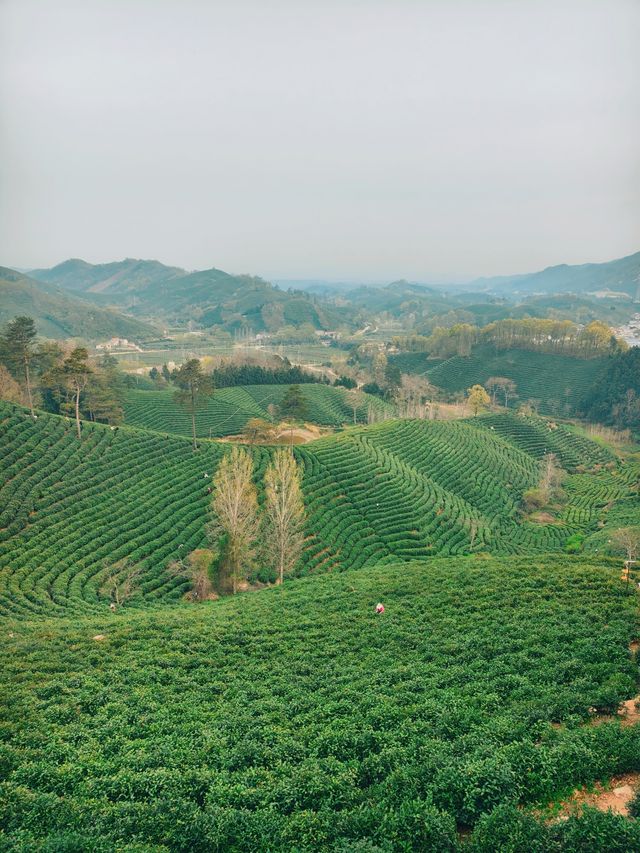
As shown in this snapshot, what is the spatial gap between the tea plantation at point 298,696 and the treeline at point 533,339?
90532 millimetres

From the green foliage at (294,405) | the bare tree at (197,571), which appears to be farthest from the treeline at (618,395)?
the bare tree at (197,571)

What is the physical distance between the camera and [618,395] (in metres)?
85.2

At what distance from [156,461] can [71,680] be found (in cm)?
2413

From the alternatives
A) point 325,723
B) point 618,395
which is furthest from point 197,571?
point 618,395

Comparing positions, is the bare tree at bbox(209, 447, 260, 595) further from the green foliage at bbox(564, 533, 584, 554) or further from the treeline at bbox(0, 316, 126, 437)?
the green foliage at bbox(564, 533, 584, 554)

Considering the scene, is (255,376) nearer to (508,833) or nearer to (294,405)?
(294,405)

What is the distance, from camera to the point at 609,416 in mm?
84562

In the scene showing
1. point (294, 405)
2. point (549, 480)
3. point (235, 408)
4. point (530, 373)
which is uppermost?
point (294, 405)

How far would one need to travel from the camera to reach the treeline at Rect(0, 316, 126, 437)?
127 ft

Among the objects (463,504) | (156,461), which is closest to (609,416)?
(463,504)

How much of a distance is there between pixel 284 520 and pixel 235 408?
4769cm

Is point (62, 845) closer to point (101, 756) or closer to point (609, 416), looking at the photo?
point (101, 756)

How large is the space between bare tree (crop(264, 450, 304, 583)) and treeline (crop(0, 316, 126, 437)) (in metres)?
18.6

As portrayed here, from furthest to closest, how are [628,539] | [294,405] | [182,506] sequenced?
[294,405] → [182,506] → [628,539]
